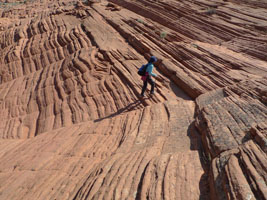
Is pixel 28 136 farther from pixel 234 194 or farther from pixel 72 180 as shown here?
pixel 234 194

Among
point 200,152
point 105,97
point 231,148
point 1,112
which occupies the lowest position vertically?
point 1,112

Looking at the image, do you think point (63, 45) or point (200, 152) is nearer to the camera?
point (200, 152)

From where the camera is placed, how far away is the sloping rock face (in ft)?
13.1

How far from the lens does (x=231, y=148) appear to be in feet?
14.1

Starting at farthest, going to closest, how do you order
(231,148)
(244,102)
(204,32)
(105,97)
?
(204,32)
(105,97)
(244,102)
(231,148)

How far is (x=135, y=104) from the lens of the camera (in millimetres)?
8477

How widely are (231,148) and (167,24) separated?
1117cm

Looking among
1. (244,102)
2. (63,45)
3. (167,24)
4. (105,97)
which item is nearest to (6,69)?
(63,45)

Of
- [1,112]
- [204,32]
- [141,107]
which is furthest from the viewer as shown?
[204,32]

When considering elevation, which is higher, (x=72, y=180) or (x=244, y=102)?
(x=244, y=102)

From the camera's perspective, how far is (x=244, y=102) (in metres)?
5.73

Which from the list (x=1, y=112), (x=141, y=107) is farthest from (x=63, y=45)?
(x=141, y=107)

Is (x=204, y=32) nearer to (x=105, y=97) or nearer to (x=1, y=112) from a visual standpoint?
(x=105, y=97)

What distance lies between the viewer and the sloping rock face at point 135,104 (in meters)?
4.01
